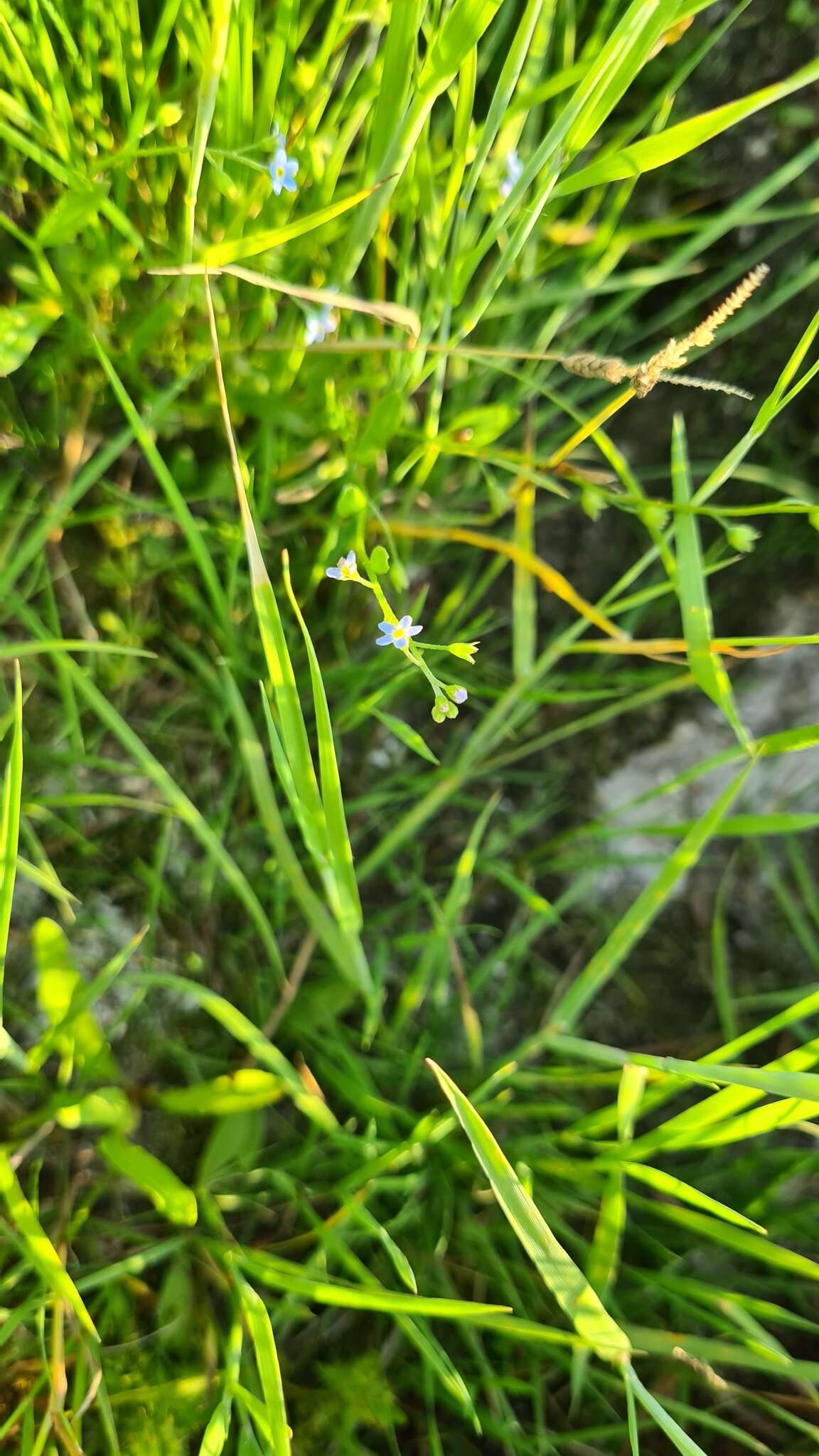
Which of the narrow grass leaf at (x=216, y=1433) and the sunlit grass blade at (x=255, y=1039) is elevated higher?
the sunlit grass blade at (x=255, y=1039)

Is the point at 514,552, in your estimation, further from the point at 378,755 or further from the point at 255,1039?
the point at 255,1039

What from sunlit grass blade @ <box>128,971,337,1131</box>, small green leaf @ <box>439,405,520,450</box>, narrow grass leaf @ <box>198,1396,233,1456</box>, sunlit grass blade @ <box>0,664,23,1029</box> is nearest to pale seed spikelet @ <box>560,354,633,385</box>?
small green leaf @ <box>439,405,520,450</box>

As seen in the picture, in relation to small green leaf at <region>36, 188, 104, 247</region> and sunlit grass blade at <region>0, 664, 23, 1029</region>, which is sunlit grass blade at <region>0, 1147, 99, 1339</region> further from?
small green leaf at <region>36, 188, 104, 247</region>

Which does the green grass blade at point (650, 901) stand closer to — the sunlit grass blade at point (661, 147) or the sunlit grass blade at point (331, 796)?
the sunlit grass blade at point (331, 796)

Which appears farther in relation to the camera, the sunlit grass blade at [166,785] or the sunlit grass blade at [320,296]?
the sunlit grass blade at [166,785]

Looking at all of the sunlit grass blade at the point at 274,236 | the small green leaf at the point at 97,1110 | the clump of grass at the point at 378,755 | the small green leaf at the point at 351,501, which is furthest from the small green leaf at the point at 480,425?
the small green leaf at the point at 97,1110

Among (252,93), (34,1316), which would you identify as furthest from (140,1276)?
(252,93)

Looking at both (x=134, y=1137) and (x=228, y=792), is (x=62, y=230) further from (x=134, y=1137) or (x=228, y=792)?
(x=134, y=1137)
